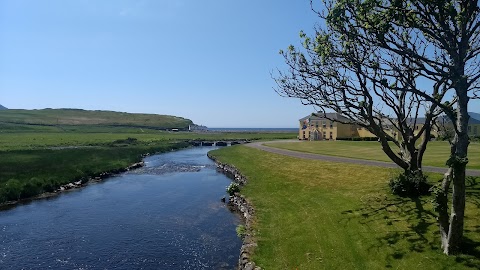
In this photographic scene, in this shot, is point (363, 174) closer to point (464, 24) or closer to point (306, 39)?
point (306, 39)

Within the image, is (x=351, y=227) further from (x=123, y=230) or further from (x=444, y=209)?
(x=123, y=230)

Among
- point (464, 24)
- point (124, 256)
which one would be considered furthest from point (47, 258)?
point (464, 24)

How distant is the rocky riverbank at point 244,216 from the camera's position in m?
18.7

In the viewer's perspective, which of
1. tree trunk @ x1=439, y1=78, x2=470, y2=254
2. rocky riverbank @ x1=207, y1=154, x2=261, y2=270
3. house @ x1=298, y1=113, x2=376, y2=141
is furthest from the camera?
house @ x1=298, y1=113, x2=376, y2=141

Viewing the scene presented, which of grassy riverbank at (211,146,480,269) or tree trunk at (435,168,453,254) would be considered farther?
grassy riverbank at (211,146,480,269)

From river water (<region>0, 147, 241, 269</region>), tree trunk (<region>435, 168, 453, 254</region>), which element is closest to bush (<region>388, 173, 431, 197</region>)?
tree trunk (<region>435, 168, 453, 254</region>)

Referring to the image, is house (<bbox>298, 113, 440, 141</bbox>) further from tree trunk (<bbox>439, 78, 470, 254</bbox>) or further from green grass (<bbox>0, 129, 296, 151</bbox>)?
tree trunk (<bbox>439, 78, 470, 254</bbox>)

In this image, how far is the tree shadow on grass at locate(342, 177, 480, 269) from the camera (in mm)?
16953

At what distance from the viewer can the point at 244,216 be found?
29.0 meters

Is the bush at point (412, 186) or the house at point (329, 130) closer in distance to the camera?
the bush at point (412, 186)

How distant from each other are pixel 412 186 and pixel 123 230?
2140 cm

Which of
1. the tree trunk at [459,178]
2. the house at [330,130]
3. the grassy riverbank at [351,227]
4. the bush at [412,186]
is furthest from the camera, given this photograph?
the house at [330,130]

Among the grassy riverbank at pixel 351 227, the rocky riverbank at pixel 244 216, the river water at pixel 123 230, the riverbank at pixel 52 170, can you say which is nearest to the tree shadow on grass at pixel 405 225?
the grassy riverbank at pixel 351 227

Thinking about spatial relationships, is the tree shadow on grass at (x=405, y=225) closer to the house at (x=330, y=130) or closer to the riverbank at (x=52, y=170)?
the riverbank at (x=52, y=170)
